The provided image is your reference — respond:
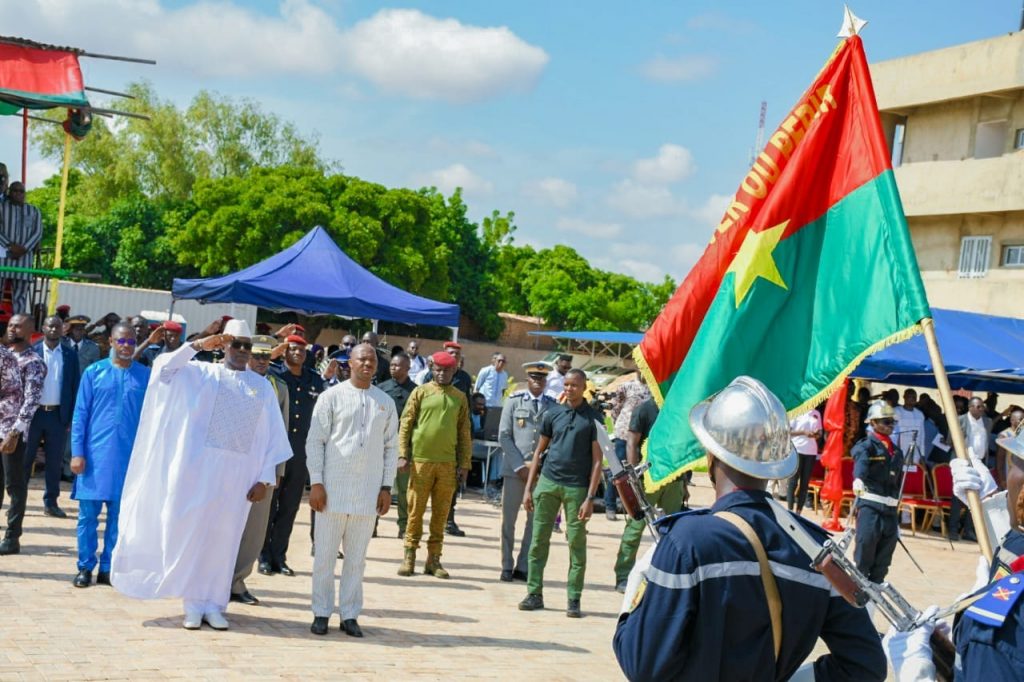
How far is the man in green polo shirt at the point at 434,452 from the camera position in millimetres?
11406

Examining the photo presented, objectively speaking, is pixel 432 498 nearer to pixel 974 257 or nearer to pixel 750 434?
pixel 750 434

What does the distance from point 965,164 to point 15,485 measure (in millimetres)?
27360

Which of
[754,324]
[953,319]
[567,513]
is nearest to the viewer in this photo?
[754,324]

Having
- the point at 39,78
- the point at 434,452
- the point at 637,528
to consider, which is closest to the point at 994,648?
the point at 637,528

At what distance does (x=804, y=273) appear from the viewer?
6.55m

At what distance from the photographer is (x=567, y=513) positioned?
34.2 ft

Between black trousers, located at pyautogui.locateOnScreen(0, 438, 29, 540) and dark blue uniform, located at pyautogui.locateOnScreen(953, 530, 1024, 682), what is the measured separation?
28.2 ft

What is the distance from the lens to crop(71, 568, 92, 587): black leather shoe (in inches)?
363

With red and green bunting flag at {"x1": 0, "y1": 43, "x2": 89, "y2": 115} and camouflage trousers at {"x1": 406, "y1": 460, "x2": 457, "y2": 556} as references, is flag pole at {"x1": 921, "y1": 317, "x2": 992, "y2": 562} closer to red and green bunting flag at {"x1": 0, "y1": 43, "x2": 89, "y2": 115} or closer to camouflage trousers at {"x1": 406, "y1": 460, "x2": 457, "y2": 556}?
camouflage trousers at {"x1": 406, "y1": 460, "x2": 457, "y2": 556}

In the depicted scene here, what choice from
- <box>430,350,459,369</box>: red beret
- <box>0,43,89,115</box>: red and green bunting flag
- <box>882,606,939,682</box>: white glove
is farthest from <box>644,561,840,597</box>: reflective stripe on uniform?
<box>0,43,89,115</box>: red and green bunting flag

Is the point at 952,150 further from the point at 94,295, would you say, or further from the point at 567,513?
the point at 567,513

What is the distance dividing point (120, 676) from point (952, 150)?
3023 cm

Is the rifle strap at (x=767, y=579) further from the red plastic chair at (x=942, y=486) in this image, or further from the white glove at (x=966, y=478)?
the red plastic chair at (x=942, y=486)

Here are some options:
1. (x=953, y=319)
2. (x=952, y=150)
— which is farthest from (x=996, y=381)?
(x=952, y=150)
